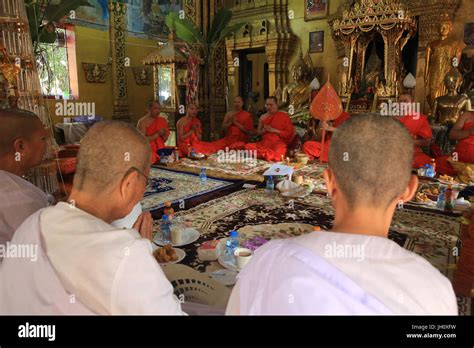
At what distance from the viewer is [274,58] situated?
1130 centimetres

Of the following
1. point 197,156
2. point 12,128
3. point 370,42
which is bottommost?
point 197,156

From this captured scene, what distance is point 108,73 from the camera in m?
12.4

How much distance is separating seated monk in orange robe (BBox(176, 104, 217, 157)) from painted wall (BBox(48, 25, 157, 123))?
5224 millimetres

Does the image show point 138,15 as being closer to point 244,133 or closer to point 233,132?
point 233,132

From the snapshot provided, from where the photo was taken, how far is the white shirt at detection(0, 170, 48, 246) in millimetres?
1775

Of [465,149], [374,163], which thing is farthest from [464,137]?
[374,163]

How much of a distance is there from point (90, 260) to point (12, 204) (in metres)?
1.01

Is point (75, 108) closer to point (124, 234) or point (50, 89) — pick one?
point (50, 89)

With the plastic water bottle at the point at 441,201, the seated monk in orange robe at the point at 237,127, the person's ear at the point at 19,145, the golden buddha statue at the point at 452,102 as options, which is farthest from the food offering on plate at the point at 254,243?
the golden buddha statue at the point at 452,102

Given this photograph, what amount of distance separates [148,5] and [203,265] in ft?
42.6

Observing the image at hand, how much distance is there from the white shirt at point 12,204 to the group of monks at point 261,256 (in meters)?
0.66

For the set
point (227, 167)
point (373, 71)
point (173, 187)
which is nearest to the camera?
point (173, 187)

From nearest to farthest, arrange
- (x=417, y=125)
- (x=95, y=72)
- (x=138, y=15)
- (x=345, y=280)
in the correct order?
(x=345, y=280) → (x=417, y=125) → (x=95, y=72) → (x=138, y=15)

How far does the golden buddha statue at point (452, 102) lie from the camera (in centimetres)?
755
